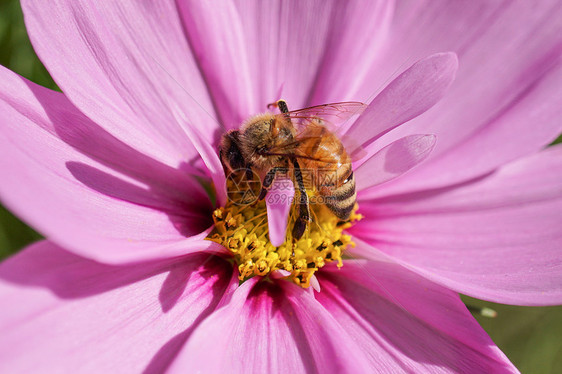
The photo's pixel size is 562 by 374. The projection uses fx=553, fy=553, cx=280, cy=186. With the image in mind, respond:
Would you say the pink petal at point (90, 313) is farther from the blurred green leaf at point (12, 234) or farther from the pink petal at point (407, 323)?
the blurred green leaf at point (12, 234)

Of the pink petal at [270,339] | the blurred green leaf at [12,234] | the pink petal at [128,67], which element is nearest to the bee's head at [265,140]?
the pink petal at [128,67]

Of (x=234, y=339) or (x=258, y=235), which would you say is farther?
(x=258, y=235)

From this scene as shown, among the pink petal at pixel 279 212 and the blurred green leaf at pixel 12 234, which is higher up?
the blurred green leaf at pixel 12 234

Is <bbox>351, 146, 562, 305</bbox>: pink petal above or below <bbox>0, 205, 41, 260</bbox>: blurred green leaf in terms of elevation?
below

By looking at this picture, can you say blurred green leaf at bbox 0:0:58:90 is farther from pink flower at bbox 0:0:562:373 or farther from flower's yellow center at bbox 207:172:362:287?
flower's yellow center at bbox 207:172:362:287

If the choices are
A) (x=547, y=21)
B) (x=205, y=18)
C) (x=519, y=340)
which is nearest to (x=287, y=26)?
(x=205, y=18)

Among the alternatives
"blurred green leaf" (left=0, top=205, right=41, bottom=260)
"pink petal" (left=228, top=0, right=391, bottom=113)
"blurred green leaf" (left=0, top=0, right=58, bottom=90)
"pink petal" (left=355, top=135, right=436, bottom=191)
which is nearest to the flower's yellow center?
"pink petal" (left=355, top=135, right=436, bottom=191)

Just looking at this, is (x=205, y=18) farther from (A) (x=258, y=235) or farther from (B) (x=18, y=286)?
(B) (x=18, y=286)
